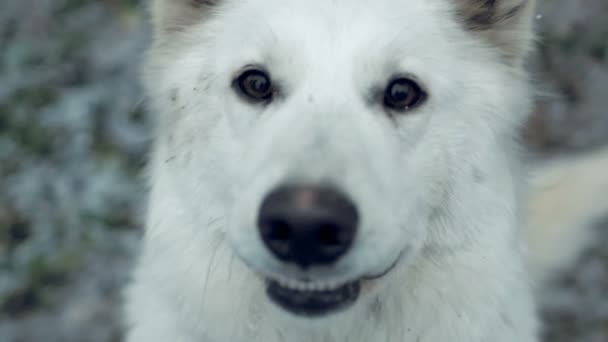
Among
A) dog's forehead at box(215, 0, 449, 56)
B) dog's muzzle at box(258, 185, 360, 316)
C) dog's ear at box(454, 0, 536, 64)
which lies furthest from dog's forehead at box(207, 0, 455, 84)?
dog's muzzle at box(258, 185, 360, 316)

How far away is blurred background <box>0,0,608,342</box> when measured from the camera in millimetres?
4586

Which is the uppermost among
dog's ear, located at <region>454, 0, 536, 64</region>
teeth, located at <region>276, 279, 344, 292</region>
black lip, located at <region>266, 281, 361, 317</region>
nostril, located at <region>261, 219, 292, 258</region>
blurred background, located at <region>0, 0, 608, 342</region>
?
dog's ear, located at <region>454, 0, 536, 64</region>

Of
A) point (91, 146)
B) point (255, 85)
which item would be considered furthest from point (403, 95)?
point (91, 146)

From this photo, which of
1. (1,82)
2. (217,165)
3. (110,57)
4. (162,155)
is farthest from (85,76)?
(217,165)

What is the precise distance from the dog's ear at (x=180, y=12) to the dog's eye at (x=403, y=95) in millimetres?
865

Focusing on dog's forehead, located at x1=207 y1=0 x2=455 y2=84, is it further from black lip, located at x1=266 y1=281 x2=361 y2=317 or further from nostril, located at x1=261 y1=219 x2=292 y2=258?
black lip, located at x1=266 y1=281 x2=361 y2=317

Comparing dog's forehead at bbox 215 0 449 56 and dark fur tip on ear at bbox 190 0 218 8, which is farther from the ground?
dog's forehead at bbox 215 0 449 56

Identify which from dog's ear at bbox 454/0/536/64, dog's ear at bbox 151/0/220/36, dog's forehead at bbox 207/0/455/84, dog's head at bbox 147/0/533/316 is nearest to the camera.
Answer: dog's head at bbox 147/0/533/316

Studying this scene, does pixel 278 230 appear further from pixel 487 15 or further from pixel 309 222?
pixel 487 15

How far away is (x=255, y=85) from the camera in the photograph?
8.59 ft

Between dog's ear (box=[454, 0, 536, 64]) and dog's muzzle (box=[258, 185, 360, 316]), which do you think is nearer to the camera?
dog's muzzle (box=[258, 185, 360, 316])

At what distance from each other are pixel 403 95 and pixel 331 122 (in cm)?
37

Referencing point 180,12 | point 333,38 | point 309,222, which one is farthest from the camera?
point 180,12

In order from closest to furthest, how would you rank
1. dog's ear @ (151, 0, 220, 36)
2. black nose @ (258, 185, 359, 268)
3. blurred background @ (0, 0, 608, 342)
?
black nose @ (258, 185, 359, 268)
dog's ear @ (151, 0, 220, 36)
blurred background @ (0, 0, 608, 342)
